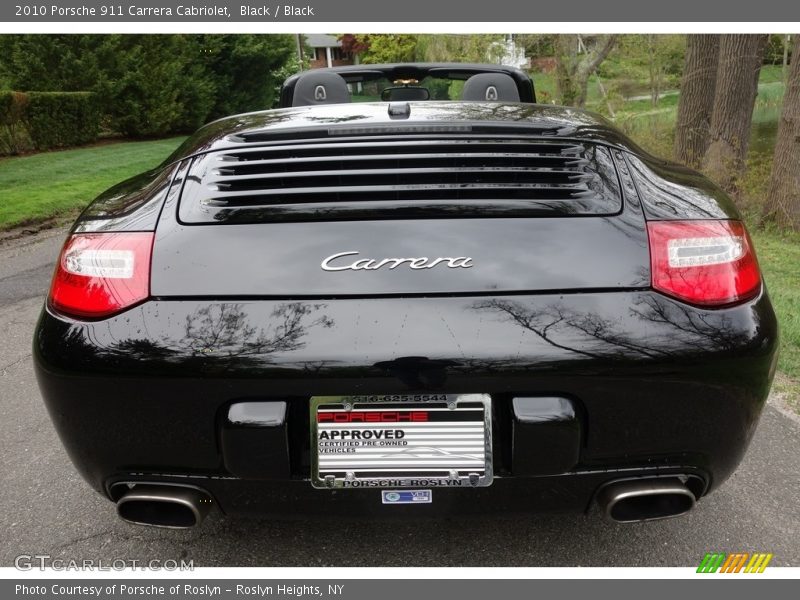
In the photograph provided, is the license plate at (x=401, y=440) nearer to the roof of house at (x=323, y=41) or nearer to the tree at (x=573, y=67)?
the tree at (x=573, y=67)

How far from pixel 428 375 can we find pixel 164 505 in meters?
0.88

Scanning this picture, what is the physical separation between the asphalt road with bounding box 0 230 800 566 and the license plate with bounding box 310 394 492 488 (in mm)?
336

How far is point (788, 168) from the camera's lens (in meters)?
7.54

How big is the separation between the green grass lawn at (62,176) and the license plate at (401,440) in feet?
26.2

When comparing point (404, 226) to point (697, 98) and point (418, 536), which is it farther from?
point (697, 98)

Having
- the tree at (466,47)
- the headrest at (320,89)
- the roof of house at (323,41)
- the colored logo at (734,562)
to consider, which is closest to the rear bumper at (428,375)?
the colored logo at (734,562)

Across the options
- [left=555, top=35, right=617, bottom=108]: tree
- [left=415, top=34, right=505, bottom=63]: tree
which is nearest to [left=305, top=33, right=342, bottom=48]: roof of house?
[left=415, top=34, right=505, bottom=63]: tree

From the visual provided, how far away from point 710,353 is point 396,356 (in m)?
0.80

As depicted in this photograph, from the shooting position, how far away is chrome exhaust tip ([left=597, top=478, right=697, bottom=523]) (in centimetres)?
176

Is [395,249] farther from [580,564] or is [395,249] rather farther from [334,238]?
[580,564]

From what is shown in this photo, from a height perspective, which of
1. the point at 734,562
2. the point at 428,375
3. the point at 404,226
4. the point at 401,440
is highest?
the point at 404,226

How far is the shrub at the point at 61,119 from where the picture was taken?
16.2m

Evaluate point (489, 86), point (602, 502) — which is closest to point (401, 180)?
point (602, 502)

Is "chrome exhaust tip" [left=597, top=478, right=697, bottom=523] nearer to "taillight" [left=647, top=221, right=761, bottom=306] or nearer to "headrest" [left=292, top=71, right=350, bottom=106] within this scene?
"taillight" [left=647, top=221, right=761, bottom=306]
